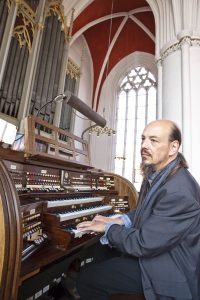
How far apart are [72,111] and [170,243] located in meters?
5.86

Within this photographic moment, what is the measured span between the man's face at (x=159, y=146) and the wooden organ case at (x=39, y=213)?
0.69 m

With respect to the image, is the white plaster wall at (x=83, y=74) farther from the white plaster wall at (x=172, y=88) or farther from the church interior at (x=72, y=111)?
the white plaster wall at (x=172, y=88)

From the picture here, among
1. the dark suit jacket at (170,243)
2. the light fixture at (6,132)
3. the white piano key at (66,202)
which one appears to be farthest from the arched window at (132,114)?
the dark suit jacket at (170,243)

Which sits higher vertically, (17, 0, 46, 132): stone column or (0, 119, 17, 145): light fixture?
(17, 0, 46, 132): stone column

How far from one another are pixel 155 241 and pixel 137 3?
9.66 meters

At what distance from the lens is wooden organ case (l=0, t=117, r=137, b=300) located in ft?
3.37

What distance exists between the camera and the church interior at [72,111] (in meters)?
1.44

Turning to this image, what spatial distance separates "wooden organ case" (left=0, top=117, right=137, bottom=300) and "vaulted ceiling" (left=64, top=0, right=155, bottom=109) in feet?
23.7

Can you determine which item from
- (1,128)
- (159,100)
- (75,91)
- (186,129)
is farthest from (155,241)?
(75,91)

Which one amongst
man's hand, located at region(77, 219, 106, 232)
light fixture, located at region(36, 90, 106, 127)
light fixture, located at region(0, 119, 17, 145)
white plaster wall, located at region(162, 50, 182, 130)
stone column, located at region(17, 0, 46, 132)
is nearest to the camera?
man's hand, located at region(77, 219, 106, 232)

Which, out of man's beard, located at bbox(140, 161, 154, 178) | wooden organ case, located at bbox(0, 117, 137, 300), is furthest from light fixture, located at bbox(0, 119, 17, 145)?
man's beard, located at bbox(140, 161, 154, 178)

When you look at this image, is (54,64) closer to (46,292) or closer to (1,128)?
(1,128)

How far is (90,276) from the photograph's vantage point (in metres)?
1.28

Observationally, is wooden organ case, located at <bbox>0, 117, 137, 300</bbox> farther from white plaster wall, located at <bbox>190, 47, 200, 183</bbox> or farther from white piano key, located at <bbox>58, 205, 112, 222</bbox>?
white plaster wall, located at <bbox>190, 47, 200, 183</bbox>
